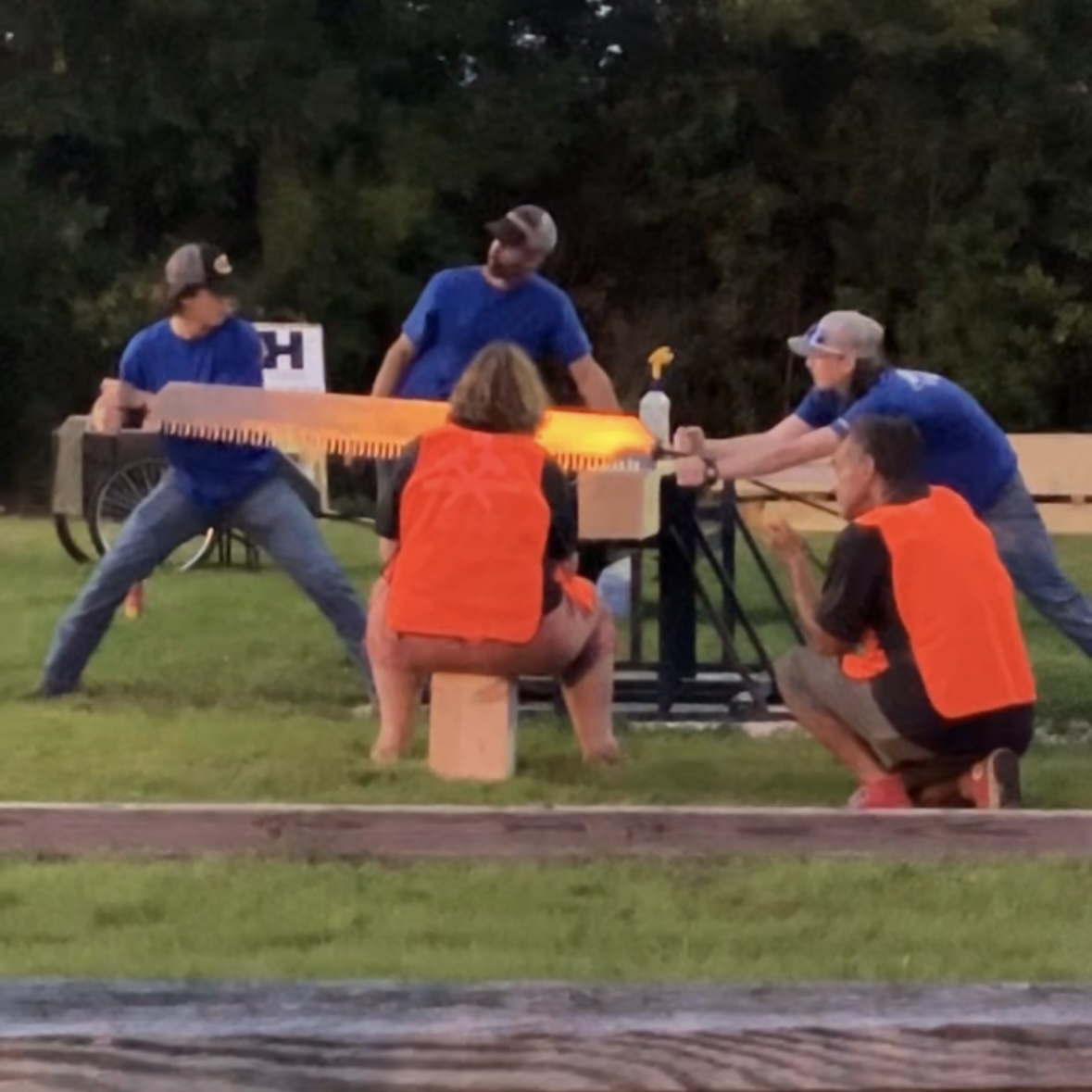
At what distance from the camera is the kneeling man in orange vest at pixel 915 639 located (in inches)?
227

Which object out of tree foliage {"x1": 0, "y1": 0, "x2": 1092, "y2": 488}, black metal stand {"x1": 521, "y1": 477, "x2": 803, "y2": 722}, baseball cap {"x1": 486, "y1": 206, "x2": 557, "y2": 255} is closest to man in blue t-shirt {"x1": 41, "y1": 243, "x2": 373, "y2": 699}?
black metal stand {"x1": 521, "y1": 477, "x2": 803, "y2": 722}

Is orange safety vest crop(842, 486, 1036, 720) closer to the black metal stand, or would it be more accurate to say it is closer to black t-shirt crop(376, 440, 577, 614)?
black t-shirt crop(376, 440, 577, 614)

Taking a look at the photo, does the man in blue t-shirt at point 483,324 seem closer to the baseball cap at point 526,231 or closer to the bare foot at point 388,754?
the baseball cap at point 526,231

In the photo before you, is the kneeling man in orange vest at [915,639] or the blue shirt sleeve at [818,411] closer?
the kneeling man in orange vest at [915,639]

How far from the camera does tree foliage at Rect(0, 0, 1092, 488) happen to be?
25.0 m

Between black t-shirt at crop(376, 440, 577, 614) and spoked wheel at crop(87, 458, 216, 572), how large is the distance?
7.01 meters

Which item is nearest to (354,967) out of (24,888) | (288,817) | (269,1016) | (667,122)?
(288,817)

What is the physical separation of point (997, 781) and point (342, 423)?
2682 millimetres

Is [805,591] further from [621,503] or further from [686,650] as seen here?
[686,650]

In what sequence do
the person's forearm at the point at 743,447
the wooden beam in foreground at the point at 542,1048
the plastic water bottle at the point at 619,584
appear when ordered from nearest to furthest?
1. the wooden beam in foreground at the point at 542,1048
2. the person's forearm at the point at 743,447
3. the plastic water bottle at the point at 619,584

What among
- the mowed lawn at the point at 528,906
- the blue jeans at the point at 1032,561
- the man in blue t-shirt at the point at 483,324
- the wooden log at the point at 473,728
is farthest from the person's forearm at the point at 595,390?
the wooden log at the point at 473,728

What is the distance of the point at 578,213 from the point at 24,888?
21804 mm

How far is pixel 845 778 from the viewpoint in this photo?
6.80 m

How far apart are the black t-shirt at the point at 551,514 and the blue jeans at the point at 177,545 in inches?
50.4
